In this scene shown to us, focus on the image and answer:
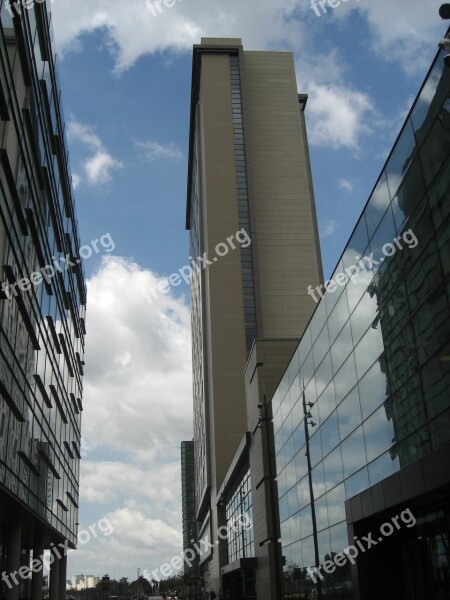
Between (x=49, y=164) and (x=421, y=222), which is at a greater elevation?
(x=49, y=164)

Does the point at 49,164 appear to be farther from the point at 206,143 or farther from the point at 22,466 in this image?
the point at 206,143

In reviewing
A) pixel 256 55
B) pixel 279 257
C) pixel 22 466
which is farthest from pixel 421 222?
pixel 256 55

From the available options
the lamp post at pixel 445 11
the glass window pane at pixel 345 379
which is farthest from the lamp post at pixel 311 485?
the lamp post at pixel 445 11

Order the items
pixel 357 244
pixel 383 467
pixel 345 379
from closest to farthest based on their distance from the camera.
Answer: pixel 383 467 < pixel 357 244 < pixel 345 379

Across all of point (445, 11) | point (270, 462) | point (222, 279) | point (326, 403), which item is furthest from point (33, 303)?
point (222, 279)

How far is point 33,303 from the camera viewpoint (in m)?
28.6

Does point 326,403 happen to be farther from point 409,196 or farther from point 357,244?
point 409,196

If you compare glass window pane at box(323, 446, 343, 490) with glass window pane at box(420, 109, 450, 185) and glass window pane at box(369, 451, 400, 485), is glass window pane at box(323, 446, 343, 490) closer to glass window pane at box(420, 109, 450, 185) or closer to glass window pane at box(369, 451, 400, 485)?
glass window pane at box(369, 451, 400, 485)

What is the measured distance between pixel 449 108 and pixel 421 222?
2.92 m

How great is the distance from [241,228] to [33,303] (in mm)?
60949

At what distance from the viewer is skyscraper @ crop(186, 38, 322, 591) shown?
81750mm

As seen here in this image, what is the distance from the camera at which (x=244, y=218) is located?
88.8 m

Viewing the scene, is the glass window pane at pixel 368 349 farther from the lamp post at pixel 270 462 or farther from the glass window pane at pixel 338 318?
the lamp post at pixel 270 462

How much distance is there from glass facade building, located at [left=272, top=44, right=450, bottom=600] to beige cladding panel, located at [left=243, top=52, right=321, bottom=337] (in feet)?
183
